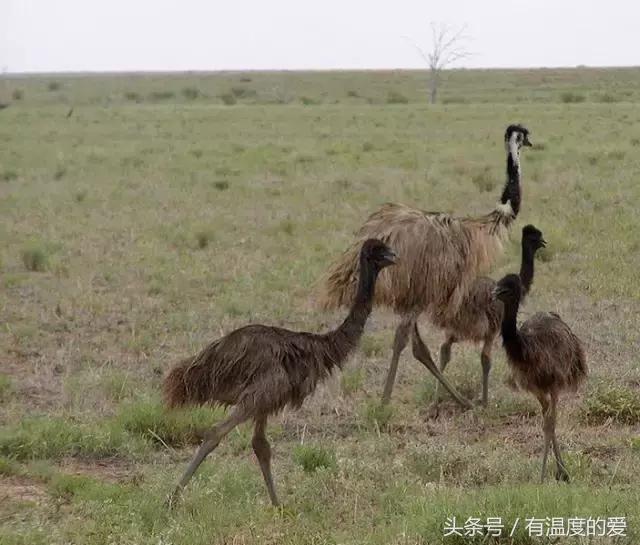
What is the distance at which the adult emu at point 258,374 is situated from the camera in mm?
5680

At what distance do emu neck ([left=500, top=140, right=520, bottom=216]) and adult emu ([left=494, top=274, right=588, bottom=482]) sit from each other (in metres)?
2.46

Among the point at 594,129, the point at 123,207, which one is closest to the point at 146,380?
the point at 123,207

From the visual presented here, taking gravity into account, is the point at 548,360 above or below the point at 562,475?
above

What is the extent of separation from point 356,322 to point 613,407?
255cm

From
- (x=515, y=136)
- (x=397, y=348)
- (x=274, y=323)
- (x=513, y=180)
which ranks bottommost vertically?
(x=274, y=323)

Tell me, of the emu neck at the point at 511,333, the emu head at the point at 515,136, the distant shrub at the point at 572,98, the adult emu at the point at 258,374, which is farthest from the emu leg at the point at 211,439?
the distant shrub at the point at 572,98

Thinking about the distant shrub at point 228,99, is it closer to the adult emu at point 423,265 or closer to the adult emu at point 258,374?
the adult emu at point 423,265

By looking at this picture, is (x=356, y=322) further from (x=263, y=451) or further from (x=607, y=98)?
(x=607, y=98)

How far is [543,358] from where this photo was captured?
628 centimetres

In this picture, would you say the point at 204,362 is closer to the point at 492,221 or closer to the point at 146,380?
the point at 146,380

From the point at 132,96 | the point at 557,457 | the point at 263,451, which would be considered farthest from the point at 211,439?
the point at 132,96

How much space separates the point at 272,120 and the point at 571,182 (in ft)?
64.7

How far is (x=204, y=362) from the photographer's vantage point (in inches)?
229

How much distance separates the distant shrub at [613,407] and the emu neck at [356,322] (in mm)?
2417
